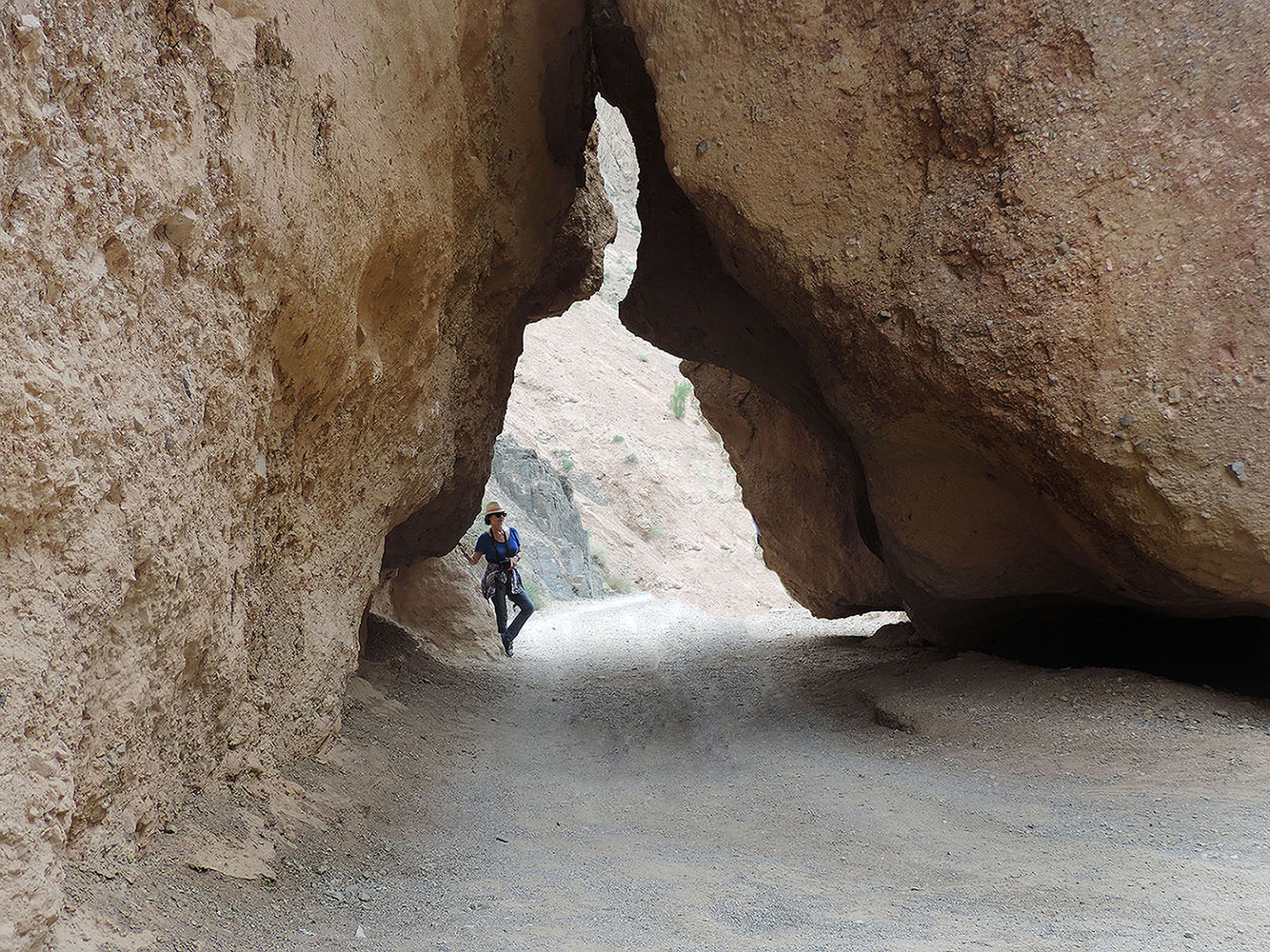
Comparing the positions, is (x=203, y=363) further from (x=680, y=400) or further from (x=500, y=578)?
(x=680, y=400)

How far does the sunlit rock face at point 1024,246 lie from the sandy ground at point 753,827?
1045 millimetres

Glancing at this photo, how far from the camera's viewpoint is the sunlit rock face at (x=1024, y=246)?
14.7ft

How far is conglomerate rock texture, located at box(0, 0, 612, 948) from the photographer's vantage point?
6.87ft

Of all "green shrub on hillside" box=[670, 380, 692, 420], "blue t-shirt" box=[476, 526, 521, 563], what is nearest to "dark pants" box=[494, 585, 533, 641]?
"blue t-shirt" box=[476, 526, 521, 563]

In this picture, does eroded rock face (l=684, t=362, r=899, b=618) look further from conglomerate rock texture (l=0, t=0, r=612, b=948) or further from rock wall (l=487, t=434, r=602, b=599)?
rock wall (l=487, t=434, r=602, b=599)

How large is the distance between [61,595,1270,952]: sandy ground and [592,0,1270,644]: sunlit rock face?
104 cm

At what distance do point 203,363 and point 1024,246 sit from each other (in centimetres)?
373

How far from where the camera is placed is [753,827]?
394 centimetres

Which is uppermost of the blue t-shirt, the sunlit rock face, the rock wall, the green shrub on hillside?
the sunlit rock face

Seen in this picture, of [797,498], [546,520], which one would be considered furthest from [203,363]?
[546,520]

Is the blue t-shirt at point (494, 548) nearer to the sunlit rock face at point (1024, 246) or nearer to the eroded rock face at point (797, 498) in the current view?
the eroded rock face at point (797, 498)

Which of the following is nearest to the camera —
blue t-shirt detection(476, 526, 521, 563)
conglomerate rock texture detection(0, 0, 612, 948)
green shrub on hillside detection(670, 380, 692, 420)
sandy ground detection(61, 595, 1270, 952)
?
conglomerate rock texture detection(0, 0, 612, 948)

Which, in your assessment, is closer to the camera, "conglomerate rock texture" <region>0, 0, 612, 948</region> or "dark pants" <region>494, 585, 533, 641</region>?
"conglomerate rock texture" <region>0, 0, 612, 948</region>

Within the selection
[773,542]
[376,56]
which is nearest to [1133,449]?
[376,56]
